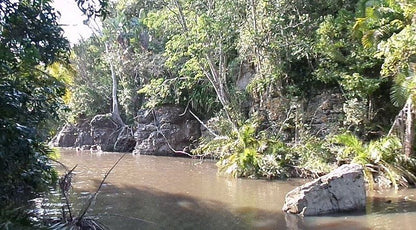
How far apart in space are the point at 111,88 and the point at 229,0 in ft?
53.1

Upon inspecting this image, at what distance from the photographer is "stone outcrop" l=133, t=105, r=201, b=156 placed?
23844 mm

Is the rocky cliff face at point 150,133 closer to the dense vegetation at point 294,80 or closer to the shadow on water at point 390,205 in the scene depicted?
the dense vegetation at point 294,80

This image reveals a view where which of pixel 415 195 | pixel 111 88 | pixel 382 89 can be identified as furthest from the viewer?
pixel 111 88

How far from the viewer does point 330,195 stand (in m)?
9.21

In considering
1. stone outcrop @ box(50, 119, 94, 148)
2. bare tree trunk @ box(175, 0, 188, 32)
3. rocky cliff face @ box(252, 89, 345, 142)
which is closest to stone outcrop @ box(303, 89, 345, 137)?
rocky cliff face @ box(252, 89, 345, 142)

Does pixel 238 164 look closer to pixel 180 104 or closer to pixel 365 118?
pixel 365 118

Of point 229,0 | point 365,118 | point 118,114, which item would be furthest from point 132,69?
point 365,118

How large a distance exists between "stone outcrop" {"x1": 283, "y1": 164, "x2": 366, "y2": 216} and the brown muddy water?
0.80 ft

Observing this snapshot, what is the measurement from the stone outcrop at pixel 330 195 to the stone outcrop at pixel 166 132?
1453cm

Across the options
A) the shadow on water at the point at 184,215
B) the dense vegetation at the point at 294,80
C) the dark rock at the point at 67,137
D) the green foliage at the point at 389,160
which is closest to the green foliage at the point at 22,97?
the shadow on water at the point at 184,215

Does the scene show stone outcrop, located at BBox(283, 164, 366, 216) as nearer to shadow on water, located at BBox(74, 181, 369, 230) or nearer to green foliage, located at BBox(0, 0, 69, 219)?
shadow on water, located at BBox(74, 181, 369, 230)

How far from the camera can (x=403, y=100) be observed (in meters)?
13.3

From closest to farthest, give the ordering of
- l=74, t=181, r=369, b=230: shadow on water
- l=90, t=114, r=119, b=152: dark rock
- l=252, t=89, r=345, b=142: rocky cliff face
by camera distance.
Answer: l=74, t=181, r=369, b=230: shadow on water → l=252, t=89, r=345, b=142: rocky cliff face → l=90, t=114, r=119, b=152: dark rock

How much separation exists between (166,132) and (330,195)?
15.7 metres
